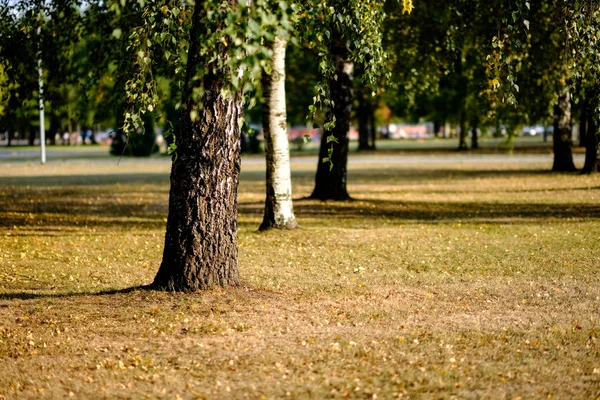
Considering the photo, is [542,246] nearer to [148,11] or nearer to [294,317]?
[294,317]

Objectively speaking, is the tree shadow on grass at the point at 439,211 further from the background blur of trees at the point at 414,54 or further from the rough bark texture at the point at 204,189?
the rough bark texture at the point at 204,189

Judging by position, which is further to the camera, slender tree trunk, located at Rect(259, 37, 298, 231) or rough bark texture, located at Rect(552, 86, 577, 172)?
rough bark texture, located at Rect(552, 86, 577, 172)

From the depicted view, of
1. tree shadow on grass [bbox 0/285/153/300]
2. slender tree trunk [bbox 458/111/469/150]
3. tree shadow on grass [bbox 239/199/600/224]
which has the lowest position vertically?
tree shadow on grass [bbox 0/285/153/300]

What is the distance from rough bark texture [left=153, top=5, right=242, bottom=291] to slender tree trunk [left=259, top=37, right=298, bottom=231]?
18.2 feet

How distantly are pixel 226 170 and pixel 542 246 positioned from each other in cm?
629

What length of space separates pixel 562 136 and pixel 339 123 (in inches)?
544

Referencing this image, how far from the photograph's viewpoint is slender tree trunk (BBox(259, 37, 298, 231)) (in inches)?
567

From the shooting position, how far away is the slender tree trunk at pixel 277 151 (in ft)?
47.3

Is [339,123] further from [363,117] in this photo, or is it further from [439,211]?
[363,117]

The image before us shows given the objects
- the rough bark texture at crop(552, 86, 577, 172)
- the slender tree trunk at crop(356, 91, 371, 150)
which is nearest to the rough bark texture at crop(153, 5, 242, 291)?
the rough bark texture at crop(552, 86, 577, 172)

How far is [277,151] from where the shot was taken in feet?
47.6

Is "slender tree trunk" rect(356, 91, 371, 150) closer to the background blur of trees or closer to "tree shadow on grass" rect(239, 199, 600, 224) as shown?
the background blur of trees

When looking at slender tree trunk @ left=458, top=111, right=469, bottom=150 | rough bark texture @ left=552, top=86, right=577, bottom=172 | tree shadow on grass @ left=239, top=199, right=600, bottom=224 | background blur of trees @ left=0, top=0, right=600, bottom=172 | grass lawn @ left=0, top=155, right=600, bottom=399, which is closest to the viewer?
grass lawn @ left=0, top=155, right=600, bottom=399

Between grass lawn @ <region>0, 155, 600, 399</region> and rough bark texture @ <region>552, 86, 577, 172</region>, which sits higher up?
rough bark texture @ <region>552, 86, 577, 172</region>
